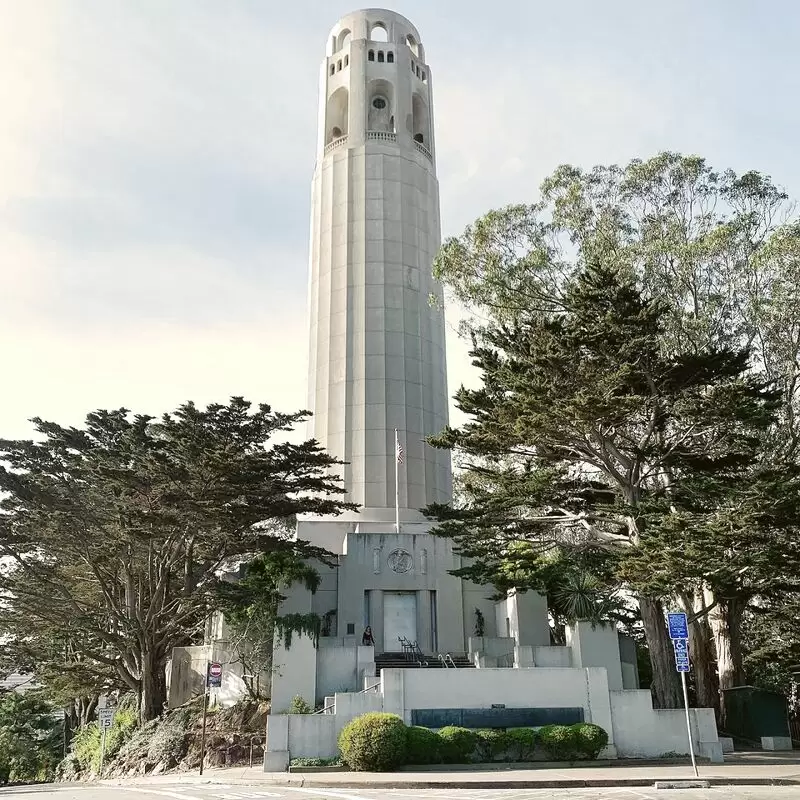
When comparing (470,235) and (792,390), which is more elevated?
(470,235)

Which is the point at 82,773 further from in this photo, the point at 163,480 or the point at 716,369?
the point at 716,369

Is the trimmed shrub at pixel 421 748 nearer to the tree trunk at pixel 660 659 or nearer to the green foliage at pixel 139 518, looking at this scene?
the tree trunk at pixel 660 659

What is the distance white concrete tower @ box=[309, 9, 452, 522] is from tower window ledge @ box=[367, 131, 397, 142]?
7cm

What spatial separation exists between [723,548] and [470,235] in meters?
16.9

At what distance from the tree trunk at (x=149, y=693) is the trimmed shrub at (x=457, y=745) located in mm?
13740

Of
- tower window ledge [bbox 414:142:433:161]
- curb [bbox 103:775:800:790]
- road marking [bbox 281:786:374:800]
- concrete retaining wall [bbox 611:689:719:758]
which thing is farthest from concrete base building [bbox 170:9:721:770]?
curb [bbox 103:775:800:790]

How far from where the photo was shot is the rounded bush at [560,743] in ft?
69.6

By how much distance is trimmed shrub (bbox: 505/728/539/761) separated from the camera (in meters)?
21.3

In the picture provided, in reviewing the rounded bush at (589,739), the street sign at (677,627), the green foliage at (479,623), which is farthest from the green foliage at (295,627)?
the street sign at (677,627)

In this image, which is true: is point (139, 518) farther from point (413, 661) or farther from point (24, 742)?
point (24, 742)

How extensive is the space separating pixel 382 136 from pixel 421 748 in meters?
36.0

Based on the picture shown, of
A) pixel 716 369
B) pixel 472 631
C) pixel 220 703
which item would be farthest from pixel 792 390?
pixel 220 703

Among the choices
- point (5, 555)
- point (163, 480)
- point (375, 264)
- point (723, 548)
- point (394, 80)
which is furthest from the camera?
point (394, 80)

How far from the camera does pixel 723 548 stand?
2169 cm
